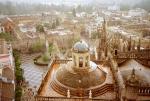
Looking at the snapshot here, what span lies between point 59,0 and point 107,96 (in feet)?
391

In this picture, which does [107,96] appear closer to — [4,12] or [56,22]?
[56,22]

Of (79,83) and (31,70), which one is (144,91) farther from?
Answer: (31,70)

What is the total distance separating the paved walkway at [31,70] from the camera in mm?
39969

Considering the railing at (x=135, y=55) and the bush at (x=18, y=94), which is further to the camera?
the bush at (x=18, y=94)

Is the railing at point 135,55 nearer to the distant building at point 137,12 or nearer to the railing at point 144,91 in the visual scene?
the railing at point 144,91

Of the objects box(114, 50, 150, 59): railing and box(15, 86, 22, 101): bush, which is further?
box(15, 86, 22, 101): bush

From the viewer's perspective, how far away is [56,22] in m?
79.3

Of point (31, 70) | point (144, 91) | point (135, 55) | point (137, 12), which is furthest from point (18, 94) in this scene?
point (137, 12)

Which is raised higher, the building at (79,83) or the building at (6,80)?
the building at (79,83)

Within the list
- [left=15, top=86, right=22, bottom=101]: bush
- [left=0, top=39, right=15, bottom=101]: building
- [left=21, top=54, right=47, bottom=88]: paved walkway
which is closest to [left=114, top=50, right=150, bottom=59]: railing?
[left=0, top=39, right=15, bottom=101]: building

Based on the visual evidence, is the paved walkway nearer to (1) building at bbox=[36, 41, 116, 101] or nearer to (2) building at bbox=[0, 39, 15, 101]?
(2) building at bbox=[0, 39, 15, 101]

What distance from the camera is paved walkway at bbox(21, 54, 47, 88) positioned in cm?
3997

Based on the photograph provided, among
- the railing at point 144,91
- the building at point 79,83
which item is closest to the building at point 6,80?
the building at point 79,83

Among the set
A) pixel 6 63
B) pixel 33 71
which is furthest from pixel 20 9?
pixel 6 63
